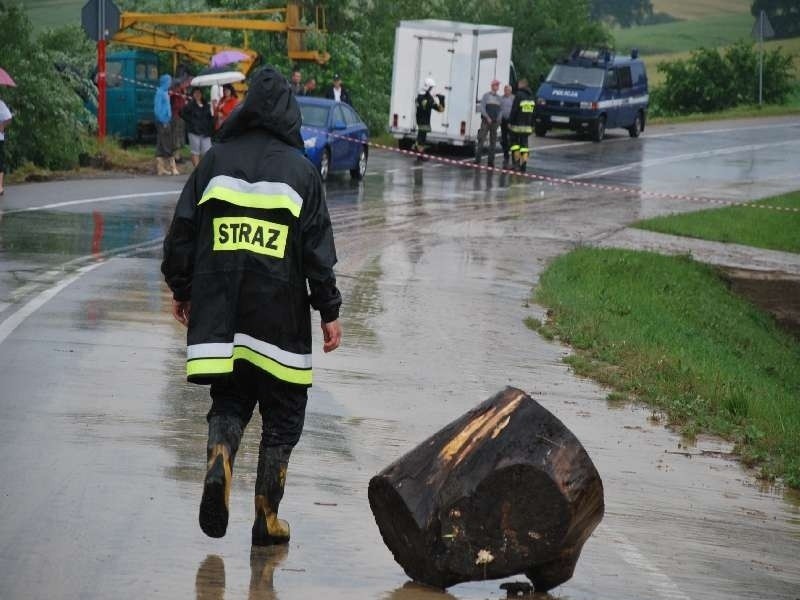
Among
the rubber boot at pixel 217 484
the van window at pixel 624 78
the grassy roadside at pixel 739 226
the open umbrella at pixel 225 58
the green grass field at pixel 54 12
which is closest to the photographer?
the rubber boot at pixel 217 484

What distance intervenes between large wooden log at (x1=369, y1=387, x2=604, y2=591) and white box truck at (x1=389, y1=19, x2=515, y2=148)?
1177 inches

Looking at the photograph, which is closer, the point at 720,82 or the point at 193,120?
the point at 193,120

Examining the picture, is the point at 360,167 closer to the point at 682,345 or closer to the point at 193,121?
the point at 193,121

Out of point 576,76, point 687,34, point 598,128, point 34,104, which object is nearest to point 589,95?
point 598,128

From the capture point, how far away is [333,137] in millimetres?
28141

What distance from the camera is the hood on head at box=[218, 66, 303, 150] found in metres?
6.48

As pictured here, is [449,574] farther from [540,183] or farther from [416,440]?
[540,183]

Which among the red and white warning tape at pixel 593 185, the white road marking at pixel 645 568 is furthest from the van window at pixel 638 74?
the white road marking at pixel 645 568

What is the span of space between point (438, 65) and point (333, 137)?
8.89 m

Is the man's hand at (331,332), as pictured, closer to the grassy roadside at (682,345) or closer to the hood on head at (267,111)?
the hood on head at (267,111)

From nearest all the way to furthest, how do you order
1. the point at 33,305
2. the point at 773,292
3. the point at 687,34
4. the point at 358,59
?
the point at 33,305 → the point at 773,292 → the point at 358,59 → the point at 687,34

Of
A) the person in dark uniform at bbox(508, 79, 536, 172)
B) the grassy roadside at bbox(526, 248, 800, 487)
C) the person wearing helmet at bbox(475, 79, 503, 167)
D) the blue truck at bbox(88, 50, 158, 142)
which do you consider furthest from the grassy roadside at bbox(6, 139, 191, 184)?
the grassy roadside at bbox(526, 248, 800, 487)

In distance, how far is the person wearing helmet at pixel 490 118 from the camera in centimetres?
3378

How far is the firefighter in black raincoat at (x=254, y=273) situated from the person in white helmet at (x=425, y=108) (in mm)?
28311
